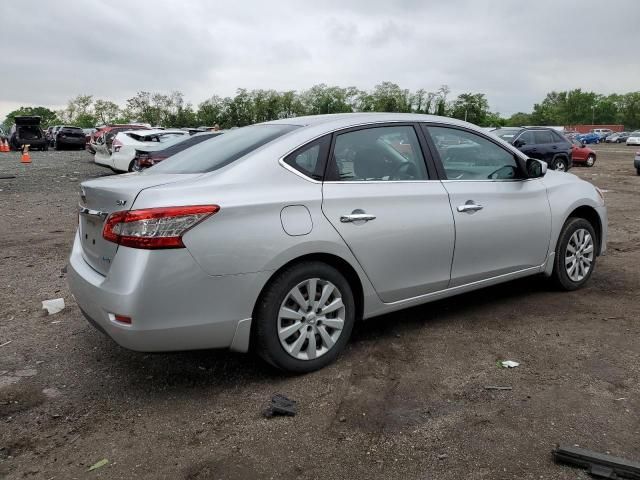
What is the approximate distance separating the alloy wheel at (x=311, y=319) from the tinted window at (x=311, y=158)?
0.68 meters

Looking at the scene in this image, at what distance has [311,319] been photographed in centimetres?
351

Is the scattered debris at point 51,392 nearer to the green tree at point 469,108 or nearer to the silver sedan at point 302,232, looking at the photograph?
the silver sedan at point 302,232

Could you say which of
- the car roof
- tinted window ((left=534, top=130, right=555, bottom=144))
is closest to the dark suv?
tinted window ((left=534, top=130, right=555, bottom=144))

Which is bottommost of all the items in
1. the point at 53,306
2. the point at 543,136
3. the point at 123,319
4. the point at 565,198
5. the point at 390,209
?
the point at 53,306

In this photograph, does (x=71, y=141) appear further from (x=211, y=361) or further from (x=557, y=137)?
(x=211, y=361)

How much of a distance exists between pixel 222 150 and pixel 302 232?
963 mm

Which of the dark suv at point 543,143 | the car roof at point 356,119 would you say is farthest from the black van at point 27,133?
the car roof at point 356,119

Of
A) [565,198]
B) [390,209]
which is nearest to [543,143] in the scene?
[565,198]

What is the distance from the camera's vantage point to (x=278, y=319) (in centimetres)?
337

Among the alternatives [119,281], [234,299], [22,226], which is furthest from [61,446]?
[22,226]

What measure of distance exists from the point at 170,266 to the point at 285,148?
3.51ft

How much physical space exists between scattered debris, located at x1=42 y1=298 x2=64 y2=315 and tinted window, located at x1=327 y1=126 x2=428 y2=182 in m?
2.77

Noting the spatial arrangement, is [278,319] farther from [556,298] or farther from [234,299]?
[556,298]

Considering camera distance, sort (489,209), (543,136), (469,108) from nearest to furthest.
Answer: (489,209), (543,136), (469,108)
